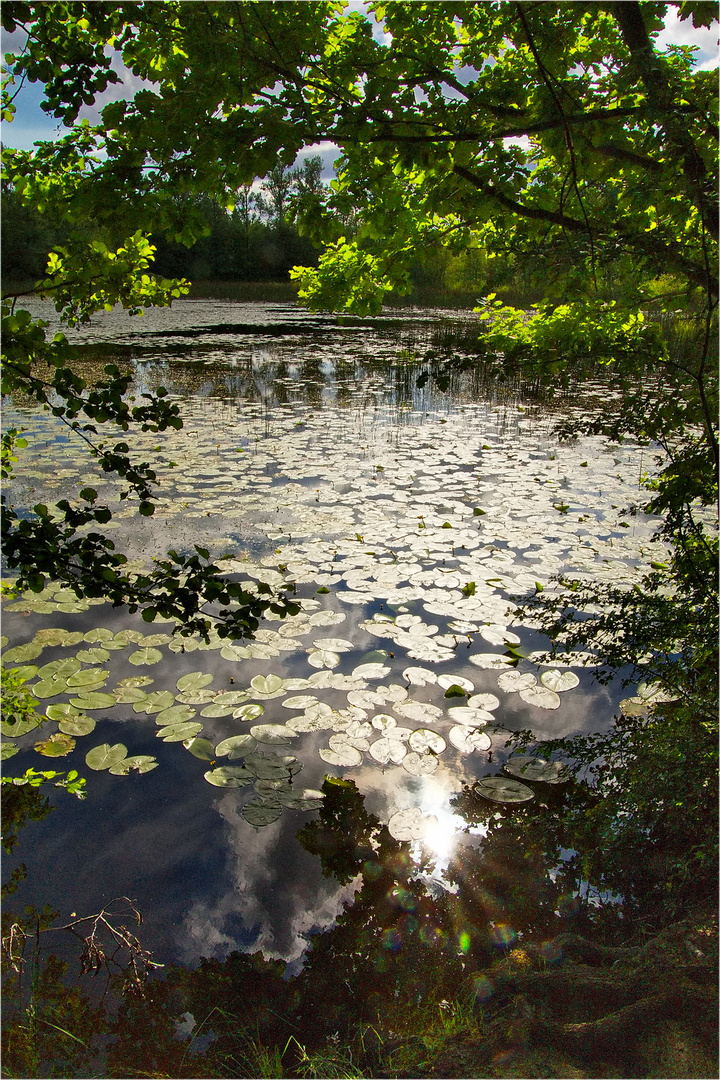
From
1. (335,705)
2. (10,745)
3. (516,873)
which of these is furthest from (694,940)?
(10,745)

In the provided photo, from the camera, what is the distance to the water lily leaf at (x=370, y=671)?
301 cm

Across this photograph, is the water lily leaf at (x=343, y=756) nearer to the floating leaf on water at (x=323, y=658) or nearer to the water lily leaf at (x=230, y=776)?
the water lily leaf at (x=230, y=776)

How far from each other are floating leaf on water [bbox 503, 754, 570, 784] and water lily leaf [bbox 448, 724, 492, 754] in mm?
130

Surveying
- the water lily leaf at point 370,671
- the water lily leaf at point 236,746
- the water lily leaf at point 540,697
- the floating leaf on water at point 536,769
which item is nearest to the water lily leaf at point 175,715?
the water lily leaf at point 236,746

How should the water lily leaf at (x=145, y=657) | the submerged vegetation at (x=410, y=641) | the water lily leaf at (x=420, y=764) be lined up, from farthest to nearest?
the water lily leaf at (x=145, y=657), the water lily leaf at (x=420, y=764), the submerged vegetation at (x=410, y=641)

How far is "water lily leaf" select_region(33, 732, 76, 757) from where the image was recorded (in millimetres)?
2492

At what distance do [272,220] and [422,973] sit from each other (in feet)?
139

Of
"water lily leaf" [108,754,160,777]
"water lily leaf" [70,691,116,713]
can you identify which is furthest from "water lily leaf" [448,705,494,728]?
"water lily leaf" [70,691,116,713]

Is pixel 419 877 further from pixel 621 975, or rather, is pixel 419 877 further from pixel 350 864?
pixel 621 975

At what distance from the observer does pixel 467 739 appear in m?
2.63

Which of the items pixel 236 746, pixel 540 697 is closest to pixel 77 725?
pixel 236 746

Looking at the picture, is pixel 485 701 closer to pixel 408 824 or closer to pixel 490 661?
pixel 490 661

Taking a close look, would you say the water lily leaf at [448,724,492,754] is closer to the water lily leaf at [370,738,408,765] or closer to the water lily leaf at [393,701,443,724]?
the water lily leaf at [393,701,443,724]

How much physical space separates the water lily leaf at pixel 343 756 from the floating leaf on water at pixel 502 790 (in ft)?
1.67
